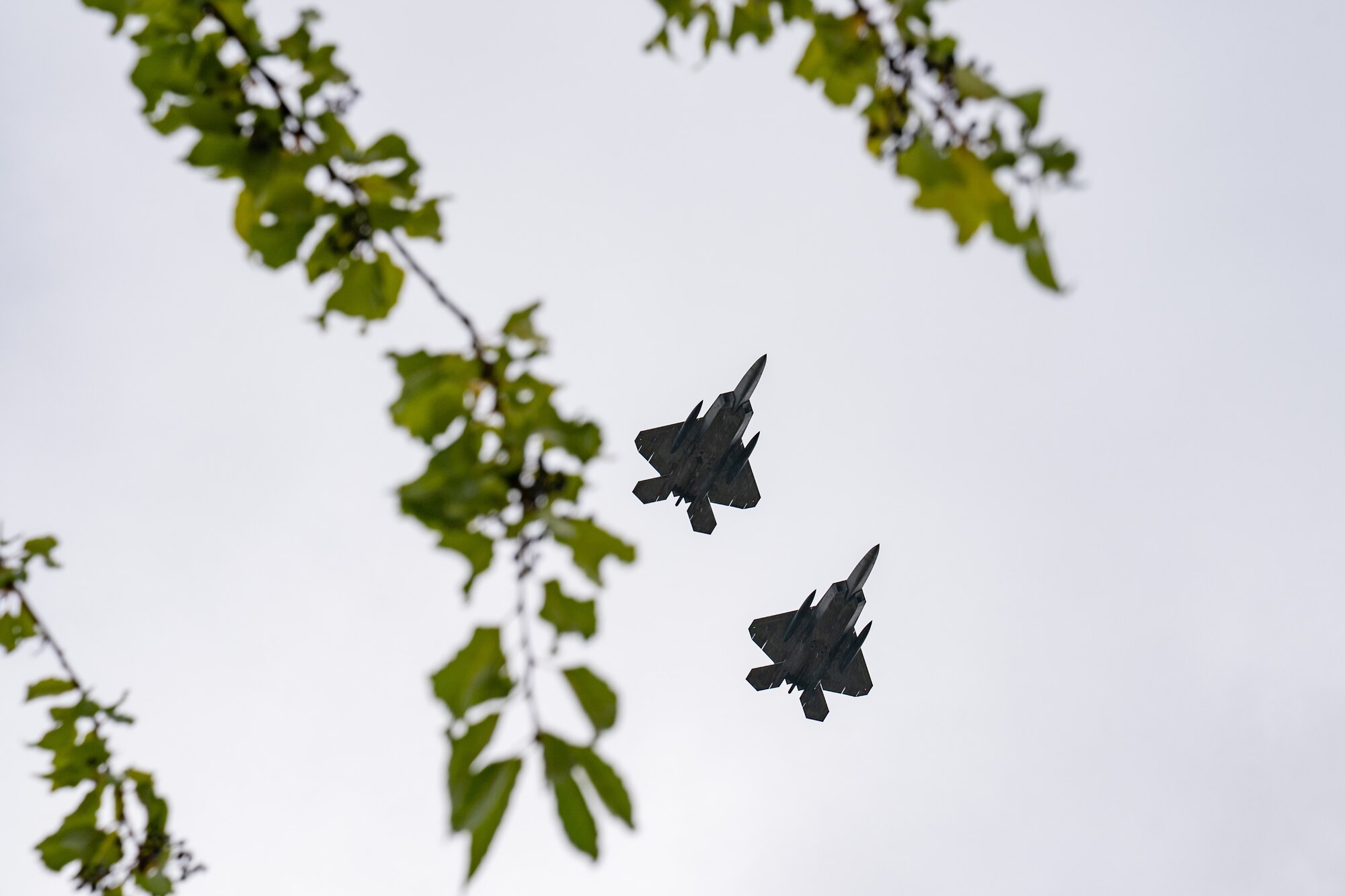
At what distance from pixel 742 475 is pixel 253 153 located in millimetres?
16419

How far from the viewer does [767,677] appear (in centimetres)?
1948

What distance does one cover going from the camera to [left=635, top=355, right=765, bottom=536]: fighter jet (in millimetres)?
16125

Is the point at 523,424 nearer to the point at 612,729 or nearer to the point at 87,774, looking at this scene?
the point at 612,729


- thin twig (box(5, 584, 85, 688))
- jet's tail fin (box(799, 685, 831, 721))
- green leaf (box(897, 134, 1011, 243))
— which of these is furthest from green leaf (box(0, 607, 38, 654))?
jet's tail fin (box(799, 685, 831, 721))

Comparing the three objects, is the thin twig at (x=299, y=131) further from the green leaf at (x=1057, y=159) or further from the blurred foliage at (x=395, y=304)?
the green leaf at (x=1057, y=159)

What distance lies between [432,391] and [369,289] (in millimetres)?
455

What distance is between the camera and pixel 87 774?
10.5 ft

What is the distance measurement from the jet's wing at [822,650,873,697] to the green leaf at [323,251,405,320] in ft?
59.0

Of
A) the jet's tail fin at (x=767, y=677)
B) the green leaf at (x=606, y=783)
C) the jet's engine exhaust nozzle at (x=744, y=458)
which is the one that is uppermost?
the jet's engine exhaust nozzle at (x=744, y=458)

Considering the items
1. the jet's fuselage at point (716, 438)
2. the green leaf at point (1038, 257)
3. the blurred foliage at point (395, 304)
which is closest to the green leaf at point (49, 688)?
the blurred foliage at point (395, 304)

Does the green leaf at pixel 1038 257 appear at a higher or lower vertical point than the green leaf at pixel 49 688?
higher

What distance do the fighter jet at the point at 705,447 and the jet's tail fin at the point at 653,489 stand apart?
0.06 feet

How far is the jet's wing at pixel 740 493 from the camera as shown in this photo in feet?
58.4

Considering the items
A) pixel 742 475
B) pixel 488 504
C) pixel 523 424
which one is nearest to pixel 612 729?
pixel 488 504
